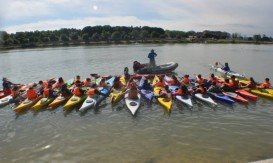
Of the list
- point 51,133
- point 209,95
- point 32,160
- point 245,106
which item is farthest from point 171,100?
point 32,160

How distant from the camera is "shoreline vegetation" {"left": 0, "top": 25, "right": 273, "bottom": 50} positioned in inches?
3834

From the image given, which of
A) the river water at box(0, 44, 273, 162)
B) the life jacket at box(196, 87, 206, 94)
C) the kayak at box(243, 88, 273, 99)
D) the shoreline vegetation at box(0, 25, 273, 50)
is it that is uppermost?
the shoreline vegetation at box(0, 25, 273, 50)

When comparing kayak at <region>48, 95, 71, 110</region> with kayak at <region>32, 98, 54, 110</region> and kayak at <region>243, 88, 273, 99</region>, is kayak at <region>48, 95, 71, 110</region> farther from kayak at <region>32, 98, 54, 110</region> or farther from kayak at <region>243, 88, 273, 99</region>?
kayak at <region>243, 88, 273, 99</region>

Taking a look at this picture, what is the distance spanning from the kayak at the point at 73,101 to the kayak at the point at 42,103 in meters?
1.48

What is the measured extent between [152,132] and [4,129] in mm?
8143

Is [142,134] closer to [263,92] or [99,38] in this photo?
[263,92]

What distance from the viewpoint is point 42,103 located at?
62.2ft

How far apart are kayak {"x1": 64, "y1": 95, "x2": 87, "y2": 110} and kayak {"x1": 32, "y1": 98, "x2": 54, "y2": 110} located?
1.48 m

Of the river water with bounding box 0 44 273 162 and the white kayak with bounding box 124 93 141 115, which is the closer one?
the river water with bounding box 0 44 273 162

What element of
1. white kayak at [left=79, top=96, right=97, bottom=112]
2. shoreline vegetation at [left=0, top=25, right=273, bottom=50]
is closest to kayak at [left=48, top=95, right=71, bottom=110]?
white kayak at [left=79, top=96, right=97, bottom=112]

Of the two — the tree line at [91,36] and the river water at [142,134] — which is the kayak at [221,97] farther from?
the tree line at [91,36]

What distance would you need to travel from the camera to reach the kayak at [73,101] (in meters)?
18.3

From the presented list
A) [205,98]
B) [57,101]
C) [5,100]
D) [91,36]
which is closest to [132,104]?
[205,98]

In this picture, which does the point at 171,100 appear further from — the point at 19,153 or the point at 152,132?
the point at 19,153
